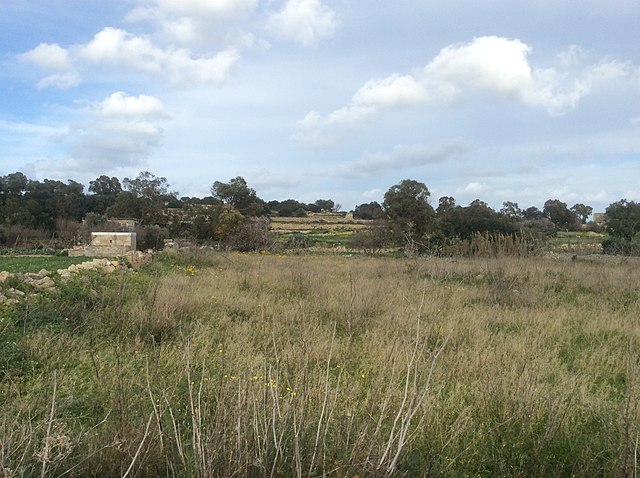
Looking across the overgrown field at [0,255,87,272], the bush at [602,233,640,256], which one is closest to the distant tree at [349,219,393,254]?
the bush at [602,233,640,256]

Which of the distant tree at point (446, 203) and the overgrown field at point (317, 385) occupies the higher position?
the distant tree at point (446, 203)

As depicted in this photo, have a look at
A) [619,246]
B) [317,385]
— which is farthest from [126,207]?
[317,385]

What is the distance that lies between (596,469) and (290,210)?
8172 centimetres

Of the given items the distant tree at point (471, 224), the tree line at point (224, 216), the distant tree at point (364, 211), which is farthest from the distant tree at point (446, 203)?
the distant tree at point (364, 211)

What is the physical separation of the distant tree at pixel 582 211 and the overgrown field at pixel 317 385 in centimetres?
8136

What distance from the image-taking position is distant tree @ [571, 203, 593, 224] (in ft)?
268

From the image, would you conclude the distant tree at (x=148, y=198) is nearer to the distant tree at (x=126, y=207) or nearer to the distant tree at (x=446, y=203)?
the distant tree at (x=126, y=207)

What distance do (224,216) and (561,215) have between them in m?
60.0

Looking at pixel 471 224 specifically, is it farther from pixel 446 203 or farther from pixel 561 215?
pixel 561 215

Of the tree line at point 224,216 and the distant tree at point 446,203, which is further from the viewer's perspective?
the distant tree at point 446,203

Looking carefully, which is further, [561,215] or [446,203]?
[561,215]

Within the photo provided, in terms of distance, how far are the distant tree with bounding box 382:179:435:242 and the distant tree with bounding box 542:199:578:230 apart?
4401 centimetres

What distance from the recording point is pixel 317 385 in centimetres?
372

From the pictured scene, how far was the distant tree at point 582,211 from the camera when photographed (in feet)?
268
